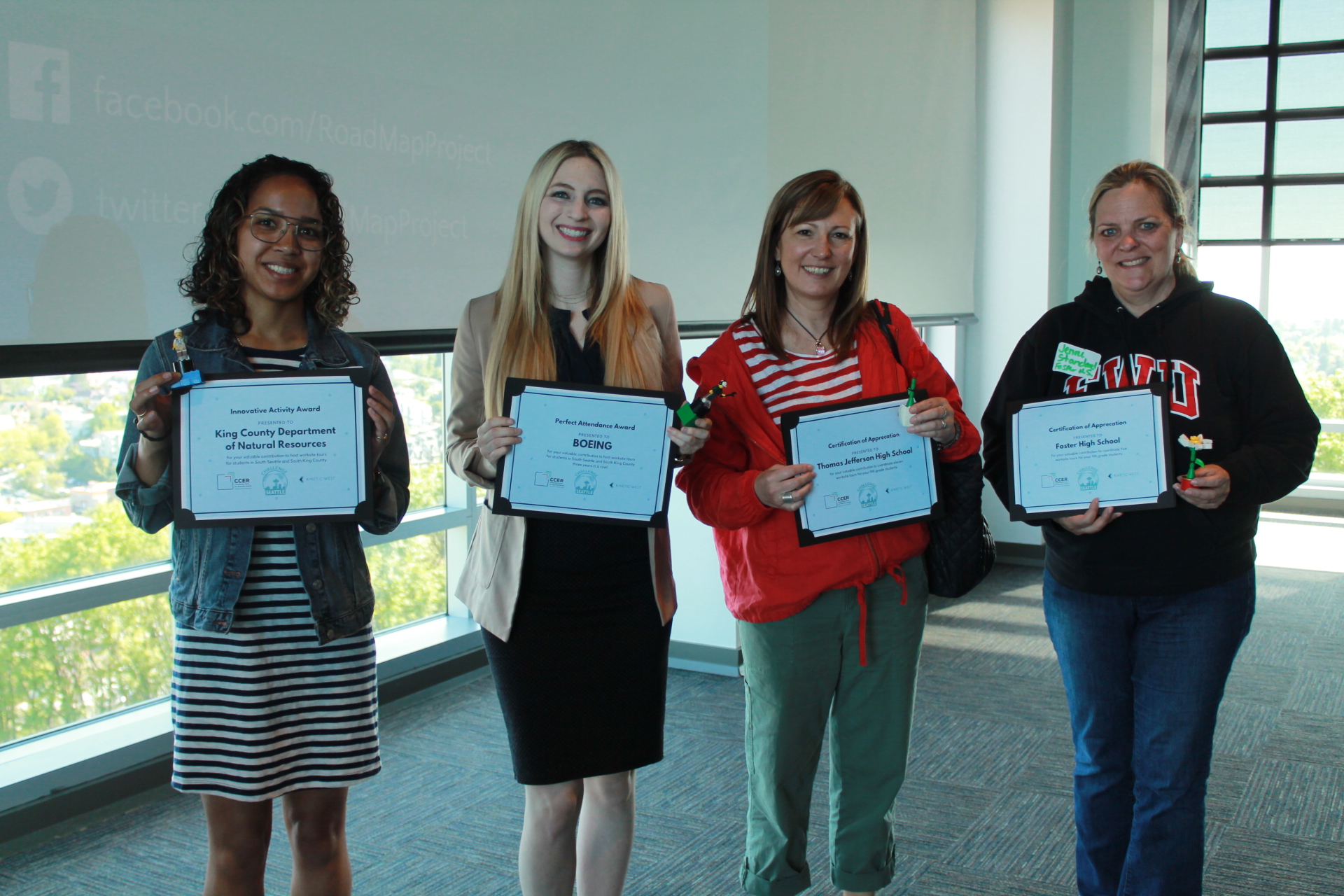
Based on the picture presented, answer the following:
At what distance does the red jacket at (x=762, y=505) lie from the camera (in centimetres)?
205

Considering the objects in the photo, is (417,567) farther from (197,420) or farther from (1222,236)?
(1222,236)

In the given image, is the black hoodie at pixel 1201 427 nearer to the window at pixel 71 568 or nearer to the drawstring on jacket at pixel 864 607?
the drawstring on jacket at pixel 864 607

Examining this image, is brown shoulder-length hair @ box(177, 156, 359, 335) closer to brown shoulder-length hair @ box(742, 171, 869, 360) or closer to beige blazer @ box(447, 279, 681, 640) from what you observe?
beige blazer @ box(447, 279, 681, 640)

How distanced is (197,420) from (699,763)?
7.72ft

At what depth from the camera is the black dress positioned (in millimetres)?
2023

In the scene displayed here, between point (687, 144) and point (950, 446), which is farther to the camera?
point (687, 144)

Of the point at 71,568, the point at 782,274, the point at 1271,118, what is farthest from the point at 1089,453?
the point at 1271,118

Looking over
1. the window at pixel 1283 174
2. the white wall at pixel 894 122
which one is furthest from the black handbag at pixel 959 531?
the window at pixel 1283 174

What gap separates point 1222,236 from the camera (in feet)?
29.3

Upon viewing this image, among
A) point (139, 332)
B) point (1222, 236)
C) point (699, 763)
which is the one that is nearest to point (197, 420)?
point (139, 332)

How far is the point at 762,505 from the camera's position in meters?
2.03

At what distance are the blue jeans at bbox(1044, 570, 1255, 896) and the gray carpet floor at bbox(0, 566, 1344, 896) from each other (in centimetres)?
61

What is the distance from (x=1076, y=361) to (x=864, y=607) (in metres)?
0.66

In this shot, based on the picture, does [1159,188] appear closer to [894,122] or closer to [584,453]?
[584,453]
